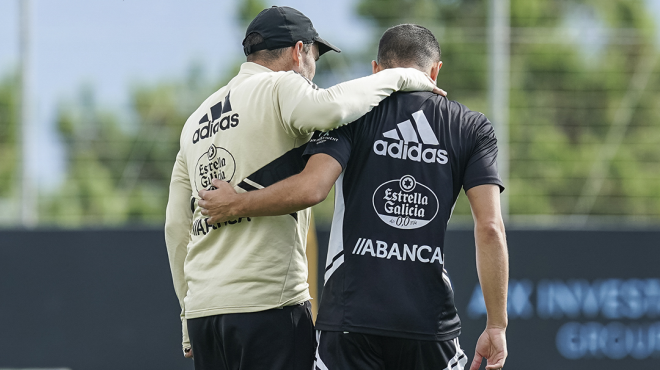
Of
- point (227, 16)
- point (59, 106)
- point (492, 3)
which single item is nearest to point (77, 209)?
point (59, 106)

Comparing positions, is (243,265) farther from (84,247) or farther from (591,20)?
(591,20)

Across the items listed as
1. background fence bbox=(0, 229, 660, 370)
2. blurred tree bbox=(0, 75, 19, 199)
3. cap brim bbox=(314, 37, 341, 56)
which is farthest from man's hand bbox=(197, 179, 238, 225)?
blurred tree bbox=(0, 75, 19, 199)

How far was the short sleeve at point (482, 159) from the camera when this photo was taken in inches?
102

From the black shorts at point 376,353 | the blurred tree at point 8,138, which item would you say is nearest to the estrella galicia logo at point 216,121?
the black shorts at point 376,353

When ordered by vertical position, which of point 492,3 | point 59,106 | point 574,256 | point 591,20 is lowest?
point 574,256

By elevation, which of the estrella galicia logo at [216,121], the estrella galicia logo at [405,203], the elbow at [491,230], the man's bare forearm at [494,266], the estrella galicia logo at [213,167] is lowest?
the man's bare forearm at [494,266]

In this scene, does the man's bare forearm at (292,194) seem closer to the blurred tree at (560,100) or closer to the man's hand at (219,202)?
the man's hand at (219,202)

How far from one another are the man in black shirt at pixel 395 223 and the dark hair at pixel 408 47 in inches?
7.6

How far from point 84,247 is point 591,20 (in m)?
Answer: 16.3

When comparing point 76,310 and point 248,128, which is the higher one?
point 248,128

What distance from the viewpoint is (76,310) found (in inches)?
233

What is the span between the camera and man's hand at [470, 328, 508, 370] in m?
2.58

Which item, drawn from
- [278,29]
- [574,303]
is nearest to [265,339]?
[278,29]

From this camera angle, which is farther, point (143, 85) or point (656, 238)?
point (143, 85)
